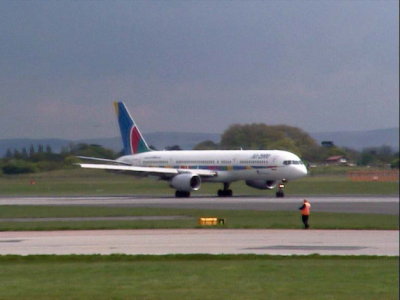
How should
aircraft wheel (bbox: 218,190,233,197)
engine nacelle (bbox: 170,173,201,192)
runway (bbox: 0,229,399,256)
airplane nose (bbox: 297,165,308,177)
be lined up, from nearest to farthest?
runway (bbox: 0,229,399,256) < airplane nose (bbox: 297,165,308,177) < engine nacelle (bbox: 170,173,201,192) < aircraft wheel (bbox: 218,190,233,197)

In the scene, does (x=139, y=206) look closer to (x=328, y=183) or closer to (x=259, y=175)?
(x=259, y=175)

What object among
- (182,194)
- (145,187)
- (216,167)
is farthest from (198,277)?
(145,187)

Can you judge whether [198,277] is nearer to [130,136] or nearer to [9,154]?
[9,154]

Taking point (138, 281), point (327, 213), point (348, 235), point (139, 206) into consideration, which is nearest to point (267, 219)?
point (327, 213)

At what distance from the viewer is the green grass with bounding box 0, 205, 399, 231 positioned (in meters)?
42.7

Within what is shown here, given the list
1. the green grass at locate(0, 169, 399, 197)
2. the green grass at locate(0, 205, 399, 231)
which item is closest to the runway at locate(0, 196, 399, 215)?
the green grass at locate(0, 205, 399, 231)

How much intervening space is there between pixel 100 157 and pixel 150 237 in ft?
115

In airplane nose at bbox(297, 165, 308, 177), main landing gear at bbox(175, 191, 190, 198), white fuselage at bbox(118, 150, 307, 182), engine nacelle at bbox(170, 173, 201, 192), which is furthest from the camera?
main landing gear at bbox(175, 191, 190, 198)

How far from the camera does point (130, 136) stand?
85.2m

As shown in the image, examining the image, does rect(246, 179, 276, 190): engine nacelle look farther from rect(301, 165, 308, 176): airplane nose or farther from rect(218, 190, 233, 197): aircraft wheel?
rect(301, 165, 308, 176): airplane nose

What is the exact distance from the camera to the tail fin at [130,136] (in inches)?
3356

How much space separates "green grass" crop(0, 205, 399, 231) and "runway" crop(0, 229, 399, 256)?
250cm

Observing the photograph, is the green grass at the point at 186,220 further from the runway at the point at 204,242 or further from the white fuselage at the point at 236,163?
the white fuselage at the point at 236,163

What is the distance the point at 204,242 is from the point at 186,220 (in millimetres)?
13249
